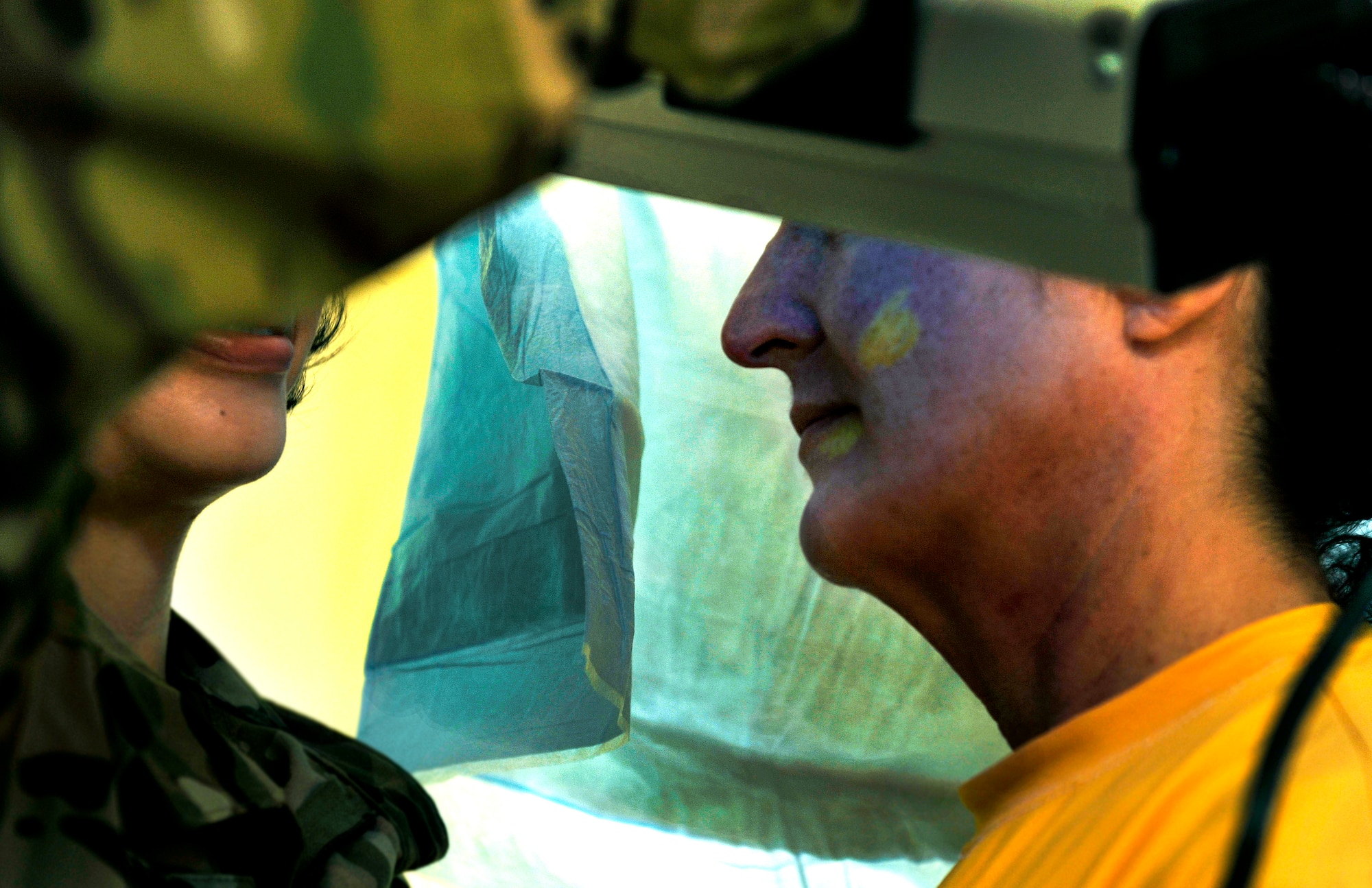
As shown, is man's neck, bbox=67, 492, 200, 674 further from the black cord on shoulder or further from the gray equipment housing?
the black cord on shoulder

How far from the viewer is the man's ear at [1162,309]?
637mm

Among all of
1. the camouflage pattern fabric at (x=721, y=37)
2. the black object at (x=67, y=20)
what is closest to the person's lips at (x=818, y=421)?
the camouflage pattern fabric at (x=721, y=37)

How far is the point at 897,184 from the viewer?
344mm

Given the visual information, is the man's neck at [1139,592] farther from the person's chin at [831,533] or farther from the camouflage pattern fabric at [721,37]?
the camouflage pattern fabric at [721,37]

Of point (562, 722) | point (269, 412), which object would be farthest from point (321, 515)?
point (269, 412)

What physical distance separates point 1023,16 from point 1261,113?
0.08 metres

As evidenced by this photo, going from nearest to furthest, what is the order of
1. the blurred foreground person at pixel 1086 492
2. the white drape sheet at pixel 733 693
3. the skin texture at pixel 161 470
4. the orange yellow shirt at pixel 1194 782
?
1. the orange yellow shirt at pixel 1194 782
2. the blurred foreground person at pixel 1086 492
3. the skin texture at pixel 161 470
4. the white drape sheet at pixel 733 693

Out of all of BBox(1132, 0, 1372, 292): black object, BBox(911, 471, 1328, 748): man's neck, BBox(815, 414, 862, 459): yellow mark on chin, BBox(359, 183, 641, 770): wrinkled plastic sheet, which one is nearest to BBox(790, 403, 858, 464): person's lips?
BBox(815, 414, 862, 459): yellow mark on chin

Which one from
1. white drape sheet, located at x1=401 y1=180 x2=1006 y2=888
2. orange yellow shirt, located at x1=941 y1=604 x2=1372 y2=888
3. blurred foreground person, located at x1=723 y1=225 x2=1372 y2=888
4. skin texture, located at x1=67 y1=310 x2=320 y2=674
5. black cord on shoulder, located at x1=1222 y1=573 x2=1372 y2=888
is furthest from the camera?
white drape sheet, located at x1=401 y1=180 x2=1006 y2=888

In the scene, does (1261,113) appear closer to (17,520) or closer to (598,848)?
(17,520)

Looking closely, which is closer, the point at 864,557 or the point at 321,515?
the point at 864,557

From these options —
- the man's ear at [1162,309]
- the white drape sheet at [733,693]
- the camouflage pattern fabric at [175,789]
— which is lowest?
the white drape sheet at [733,693]

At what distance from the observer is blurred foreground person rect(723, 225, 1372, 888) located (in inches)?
23.8

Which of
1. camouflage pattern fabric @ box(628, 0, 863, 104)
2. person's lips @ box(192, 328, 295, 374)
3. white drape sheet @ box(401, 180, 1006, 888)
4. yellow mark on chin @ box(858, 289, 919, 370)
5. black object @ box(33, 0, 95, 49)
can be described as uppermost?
black object @ box(33, 0, 95, 49)
